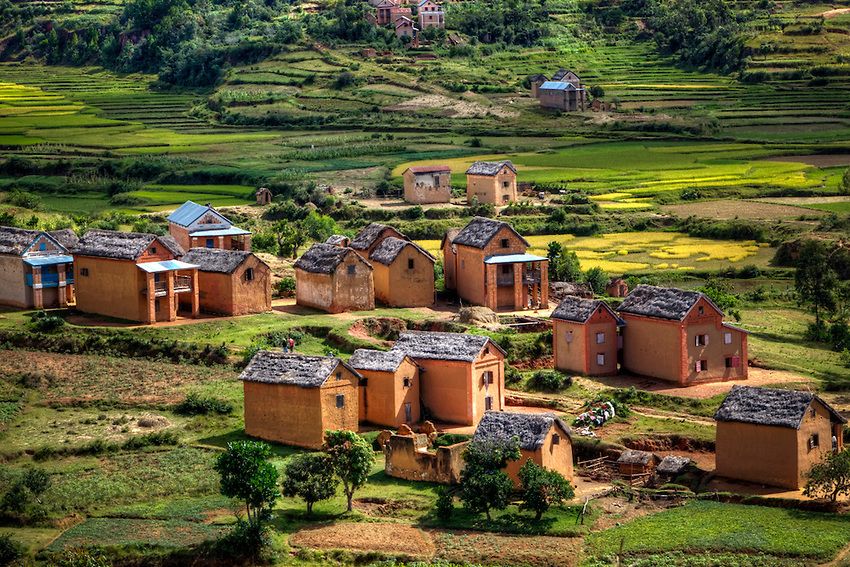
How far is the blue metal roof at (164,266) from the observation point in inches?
2542

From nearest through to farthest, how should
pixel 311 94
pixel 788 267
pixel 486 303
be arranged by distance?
1. pixel 486 303
2. pixel 788 267
3. pixel 311 94

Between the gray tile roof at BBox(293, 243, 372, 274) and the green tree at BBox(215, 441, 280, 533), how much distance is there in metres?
21.9

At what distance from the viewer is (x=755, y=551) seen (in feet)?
138

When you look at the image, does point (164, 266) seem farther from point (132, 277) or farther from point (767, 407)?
point (767, 407)

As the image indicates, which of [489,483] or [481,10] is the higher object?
[481,10]

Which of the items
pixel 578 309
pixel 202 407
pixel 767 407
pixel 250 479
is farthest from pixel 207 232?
pixel 767 407

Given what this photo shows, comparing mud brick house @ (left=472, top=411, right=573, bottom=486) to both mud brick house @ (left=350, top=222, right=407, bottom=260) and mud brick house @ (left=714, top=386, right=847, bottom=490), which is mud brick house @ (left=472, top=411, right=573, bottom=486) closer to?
mud brick house @ (left=714, top=386, right=847, bottom=490)

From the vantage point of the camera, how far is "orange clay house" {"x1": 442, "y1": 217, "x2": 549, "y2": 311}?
69000 millimetres

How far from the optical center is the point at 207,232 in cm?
7500

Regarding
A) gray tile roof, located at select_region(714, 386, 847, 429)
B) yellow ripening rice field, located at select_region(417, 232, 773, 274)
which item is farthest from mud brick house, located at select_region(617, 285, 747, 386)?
yellow ripening rice field, located at select_region(417, 232, 773, 274)

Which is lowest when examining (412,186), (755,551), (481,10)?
(755,551)

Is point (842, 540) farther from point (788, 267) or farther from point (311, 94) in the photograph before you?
point (311, 94)

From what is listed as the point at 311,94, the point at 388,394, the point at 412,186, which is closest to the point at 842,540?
the point at 388,394

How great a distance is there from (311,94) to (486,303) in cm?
7579
